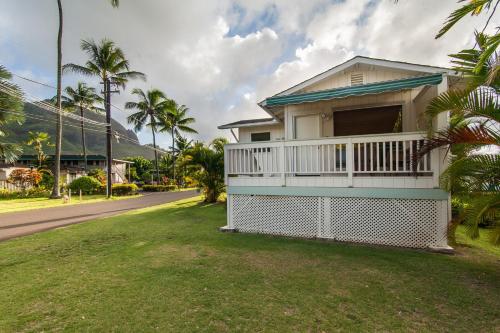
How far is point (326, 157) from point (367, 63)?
321cm

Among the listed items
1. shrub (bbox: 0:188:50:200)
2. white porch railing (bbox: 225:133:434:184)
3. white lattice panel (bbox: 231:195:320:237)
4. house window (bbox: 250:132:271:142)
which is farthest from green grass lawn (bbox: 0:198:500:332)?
shrub (bbox: 0:188:50:200)

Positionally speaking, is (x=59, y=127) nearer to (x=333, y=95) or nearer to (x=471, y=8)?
(x=333, y=95)

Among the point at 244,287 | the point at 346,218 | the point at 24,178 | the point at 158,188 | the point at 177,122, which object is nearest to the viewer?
the point at 244,287

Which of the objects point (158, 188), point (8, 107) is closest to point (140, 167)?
point (158, 188)

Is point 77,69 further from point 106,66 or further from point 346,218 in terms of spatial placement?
point 346,218

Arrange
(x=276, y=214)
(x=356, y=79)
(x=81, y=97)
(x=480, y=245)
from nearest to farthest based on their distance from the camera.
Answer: (x=480, y=245) → (x=276, y=214) → (x=356, y=79) → (x=81, y=97)

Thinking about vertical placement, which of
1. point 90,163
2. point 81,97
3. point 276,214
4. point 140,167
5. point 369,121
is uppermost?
point 81,97

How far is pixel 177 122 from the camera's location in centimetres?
3359

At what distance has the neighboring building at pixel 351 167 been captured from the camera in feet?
18.3

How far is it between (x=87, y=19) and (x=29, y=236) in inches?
707

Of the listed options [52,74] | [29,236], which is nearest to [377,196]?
[29,236]

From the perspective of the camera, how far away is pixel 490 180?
154 inches

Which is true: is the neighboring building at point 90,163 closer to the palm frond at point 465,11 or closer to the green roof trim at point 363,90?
the green roof trim at point 363,90

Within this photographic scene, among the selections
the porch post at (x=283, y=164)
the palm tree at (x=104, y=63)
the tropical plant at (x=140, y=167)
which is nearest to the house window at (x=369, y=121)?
the porch post at (x=283, y=164)
